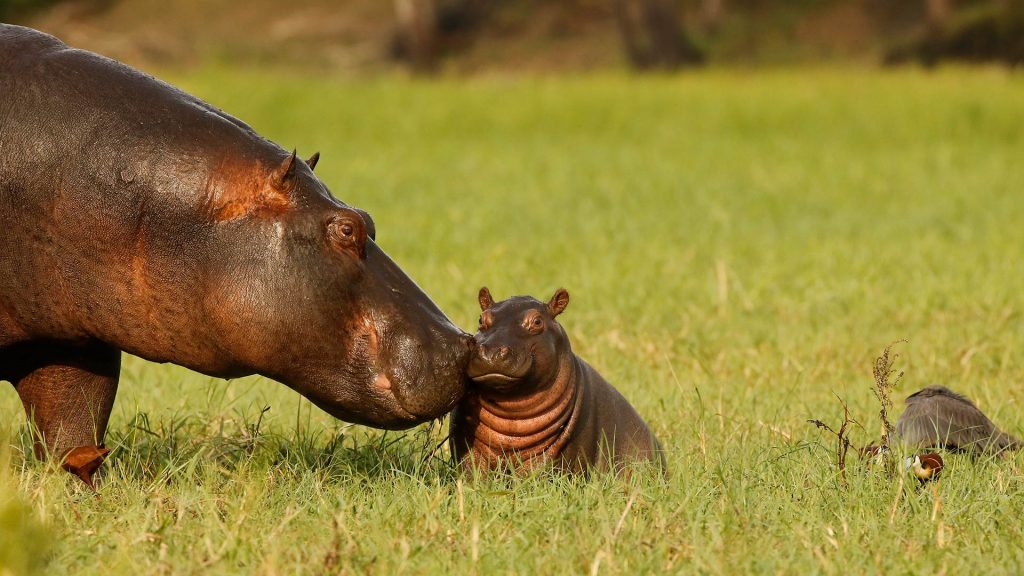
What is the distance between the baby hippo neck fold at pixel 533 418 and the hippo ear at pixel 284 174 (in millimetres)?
995

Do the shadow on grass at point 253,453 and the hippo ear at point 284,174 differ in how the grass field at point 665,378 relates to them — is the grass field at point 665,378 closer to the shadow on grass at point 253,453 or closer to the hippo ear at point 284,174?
the shadow on grass at point 253,453

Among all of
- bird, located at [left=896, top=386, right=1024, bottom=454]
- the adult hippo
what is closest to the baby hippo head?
the adult hippo

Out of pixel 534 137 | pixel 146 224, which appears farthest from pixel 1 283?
pixel 534 137

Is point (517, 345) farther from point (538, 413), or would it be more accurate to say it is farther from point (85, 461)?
point (85, 461)

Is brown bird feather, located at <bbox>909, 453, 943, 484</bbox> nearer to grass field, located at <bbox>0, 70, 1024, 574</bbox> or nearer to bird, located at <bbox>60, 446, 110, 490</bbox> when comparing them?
grass field, located at <bbox>0, 70, 1024, 574</bbox>

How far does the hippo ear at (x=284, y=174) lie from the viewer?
3918 mm

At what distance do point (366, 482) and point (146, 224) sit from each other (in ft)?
3.70

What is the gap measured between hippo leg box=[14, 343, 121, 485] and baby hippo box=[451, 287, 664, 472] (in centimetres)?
109

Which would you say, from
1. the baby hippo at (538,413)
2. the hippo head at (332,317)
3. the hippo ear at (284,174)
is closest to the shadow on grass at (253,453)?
the baby hippo at (538,413)

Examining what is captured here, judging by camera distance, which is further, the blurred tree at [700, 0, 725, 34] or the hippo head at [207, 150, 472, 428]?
the blurred tree at [700, 0, 725, 34]

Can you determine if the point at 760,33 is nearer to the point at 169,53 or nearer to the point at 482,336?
the point at 169,53

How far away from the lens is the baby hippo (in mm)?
4496

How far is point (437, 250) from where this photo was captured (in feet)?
36.8

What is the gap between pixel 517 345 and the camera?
436 centimetres
